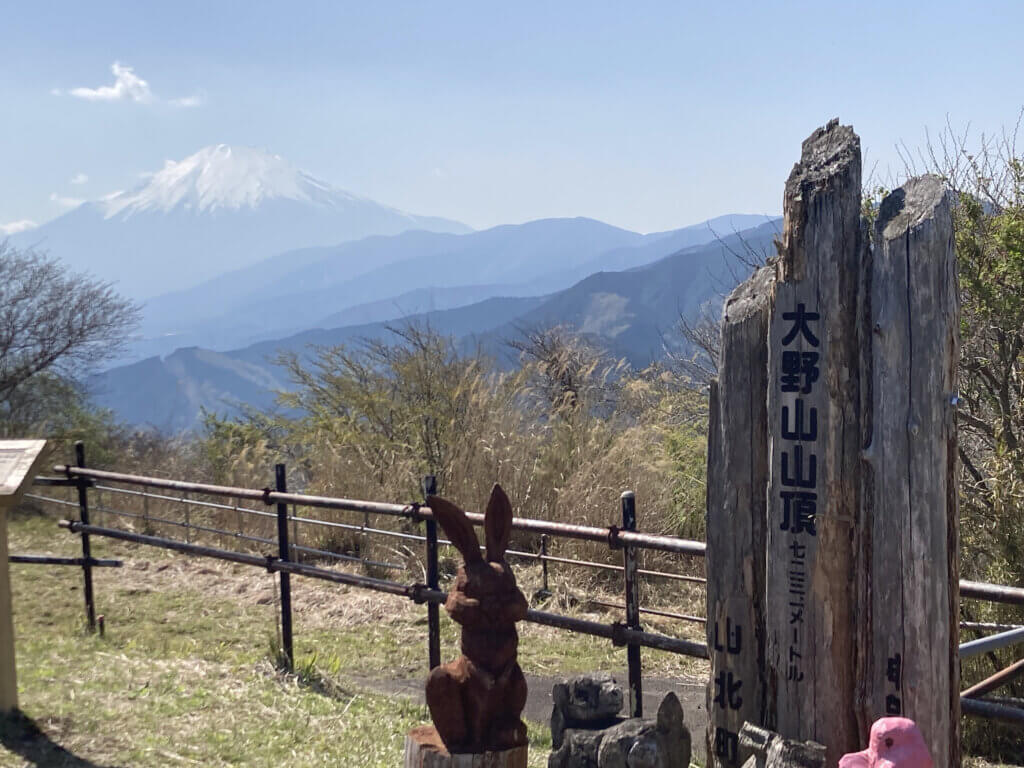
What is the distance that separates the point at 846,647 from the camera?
2.50 meters

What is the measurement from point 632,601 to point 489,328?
129476 millimetres

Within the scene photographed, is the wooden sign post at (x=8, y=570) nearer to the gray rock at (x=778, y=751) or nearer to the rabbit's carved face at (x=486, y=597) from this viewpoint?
the rabbit's carved face at (x=486, y=597)

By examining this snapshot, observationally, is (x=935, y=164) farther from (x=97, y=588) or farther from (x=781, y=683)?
(x=97, y=588)

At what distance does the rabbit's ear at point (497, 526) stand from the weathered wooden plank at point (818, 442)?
30.2 inches

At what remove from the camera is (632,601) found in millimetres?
3875

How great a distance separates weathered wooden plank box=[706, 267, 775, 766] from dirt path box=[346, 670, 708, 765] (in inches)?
83.5

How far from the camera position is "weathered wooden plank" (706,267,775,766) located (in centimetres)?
267

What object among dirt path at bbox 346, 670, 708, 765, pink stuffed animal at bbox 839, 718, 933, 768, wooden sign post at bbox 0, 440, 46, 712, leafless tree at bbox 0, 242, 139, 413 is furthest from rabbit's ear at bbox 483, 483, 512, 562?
leafless tree at bbox 0, 242, 139, 413

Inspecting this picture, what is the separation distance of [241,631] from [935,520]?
17.1 feet

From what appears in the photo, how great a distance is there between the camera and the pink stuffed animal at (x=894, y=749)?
204 centimetres

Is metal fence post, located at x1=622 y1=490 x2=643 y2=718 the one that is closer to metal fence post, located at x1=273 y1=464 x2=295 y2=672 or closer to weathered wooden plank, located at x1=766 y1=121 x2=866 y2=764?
weathered wooden plank, located at x1=766 y1=121 x2=866 y2=764

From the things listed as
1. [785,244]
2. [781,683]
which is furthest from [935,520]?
[785,244]

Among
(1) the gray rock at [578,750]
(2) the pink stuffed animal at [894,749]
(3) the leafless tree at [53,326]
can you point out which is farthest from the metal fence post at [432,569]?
(3) the leafless tree at [53,326]

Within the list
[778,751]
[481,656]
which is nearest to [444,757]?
[481,656]
